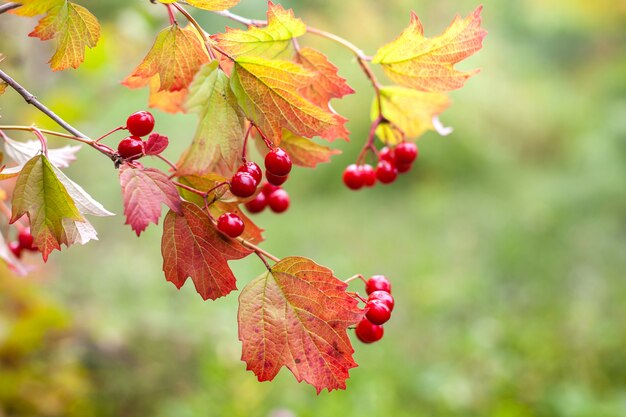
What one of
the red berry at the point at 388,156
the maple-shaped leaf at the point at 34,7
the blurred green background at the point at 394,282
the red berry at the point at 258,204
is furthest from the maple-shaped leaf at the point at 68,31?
the blurred green background at the point at 394,282

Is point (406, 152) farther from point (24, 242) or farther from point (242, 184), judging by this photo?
point (24, 242)

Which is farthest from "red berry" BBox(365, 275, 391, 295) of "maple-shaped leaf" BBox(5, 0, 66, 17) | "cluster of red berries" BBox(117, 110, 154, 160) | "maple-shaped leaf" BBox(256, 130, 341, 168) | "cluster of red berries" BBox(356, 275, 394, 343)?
"maple-shaped leaf" BBox(5, 0, 66, 17)

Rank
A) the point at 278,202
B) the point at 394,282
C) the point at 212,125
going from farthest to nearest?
the point at 394,282 → the point at 278,202 → the point at 212,125

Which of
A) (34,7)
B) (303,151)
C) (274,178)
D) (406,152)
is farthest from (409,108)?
(34,7)

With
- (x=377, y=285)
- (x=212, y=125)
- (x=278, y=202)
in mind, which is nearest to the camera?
(x=212, y=125)

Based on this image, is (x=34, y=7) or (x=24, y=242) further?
(x=24, y=242)

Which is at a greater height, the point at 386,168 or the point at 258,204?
the point at 386,168

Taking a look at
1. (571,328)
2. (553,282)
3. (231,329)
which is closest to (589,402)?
(571,328)

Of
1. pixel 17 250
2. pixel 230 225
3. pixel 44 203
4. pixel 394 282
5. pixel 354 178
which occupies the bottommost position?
pixel 17 250
